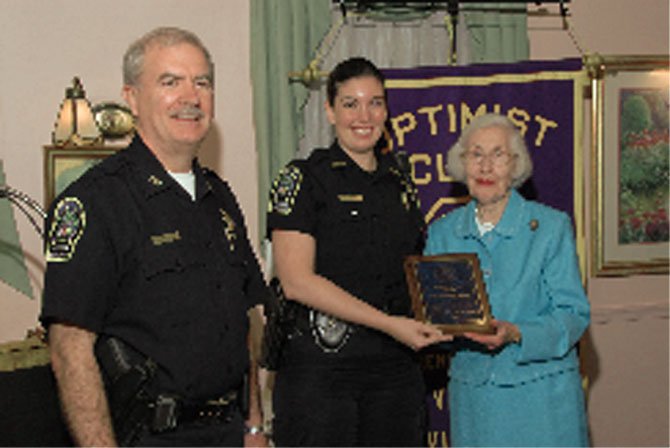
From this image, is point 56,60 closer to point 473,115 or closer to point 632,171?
point 473,115

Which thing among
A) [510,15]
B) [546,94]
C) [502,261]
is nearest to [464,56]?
[510,15]

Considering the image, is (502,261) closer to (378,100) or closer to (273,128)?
(378,100)

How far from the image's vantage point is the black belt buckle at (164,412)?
208 cm

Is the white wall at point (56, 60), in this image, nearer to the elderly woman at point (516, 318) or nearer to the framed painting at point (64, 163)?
the framed painting at point (64, 163)

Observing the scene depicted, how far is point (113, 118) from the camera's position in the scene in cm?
403

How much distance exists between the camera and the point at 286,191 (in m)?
2.91

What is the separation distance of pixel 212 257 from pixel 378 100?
3.44 feet

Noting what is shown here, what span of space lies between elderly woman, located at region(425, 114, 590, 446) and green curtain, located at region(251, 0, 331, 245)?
5.18 ft

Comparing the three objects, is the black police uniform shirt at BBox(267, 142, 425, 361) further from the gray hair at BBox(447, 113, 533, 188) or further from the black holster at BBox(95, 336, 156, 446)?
the black holster at BBox(95, 336, 156, 446)

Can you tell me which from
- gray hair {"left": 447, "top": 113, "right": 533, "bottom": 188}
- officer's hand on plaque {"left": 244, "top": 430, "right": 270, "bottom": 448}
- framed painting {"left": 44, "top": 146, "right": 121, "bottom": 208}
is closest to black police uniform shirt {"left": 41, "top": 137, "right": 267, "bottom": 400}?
officer's hand on plaque {"left": 244, "top": 430, "right": 270, "bottom": 448}

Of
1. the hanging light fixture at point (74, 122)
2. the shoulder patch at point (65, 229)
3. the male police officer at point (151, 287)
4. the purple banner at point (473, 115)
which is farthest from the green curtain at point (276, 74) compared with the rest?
the shoulder patch at point (65, 229)

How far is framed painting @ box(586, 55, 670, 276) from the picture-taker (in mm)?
4914

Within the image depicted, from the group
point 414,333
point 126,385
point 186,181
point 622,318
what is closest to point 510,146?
point 414,333

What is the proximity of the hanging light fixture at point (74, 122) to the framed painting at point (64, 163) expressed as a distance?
0.04 m
